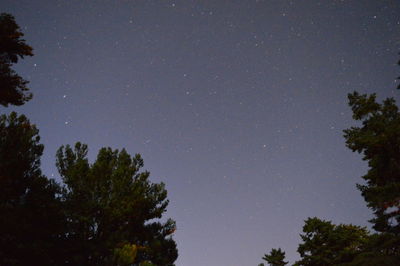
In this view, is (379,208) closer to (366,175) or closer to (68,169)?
(366,175)

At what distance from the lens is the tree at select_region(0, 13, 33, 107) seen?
775 centimetres

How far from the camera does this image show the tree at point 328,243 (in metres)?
25.3

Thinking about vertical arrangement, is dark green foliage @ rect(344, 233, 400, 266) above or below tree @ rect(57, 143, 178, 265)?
below

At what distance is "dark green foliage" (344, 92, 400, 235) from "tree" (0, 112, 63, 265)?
678 inches

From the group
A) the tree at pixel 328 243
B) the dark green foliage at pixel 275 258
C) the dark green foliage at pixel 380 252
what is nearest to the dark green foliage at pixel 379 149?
the dark green foliage at pixel 380 252

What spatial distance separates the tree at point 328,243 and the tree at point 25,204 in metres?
22.7

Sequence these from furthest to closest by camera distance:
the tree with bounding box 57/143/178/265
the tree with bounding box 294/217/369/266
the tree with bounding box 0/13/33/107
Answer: the tree with bounding box 294/217/369/266
the tree with bounding box 57/143/178/265
the tree with bounding box 0/13/33/107

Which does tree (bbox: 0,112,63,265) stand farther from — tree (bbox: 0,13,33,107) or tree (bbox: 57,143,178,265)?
tree (bbox: 0,13,33,107)

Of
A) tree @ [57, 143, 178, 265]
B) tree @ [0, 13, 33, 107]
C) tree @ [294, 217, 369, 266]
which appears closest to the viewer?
tree @ [0, 13, 33, 107]

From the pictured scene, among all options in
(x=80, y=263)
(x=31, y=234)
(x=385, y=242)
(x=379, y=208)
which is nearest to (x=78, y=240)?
(x=80, y=263)

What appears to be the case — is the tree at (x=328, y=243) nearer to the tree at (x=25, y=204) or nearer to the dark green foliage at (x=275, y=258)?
the dark green foliage at (x=275, y=258)

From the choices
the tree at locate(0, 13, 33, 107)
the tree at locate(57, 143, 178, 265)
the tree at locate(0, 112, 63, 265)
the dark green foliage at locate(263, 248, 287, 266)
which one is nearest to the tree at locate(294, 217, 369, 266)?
the dark green foliage at locate(263, 248, 287, 266)

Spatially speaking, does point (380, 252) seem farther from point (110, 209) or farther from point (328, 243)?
point (110, 209)

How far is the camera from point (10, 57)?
Result: 8.33 m
